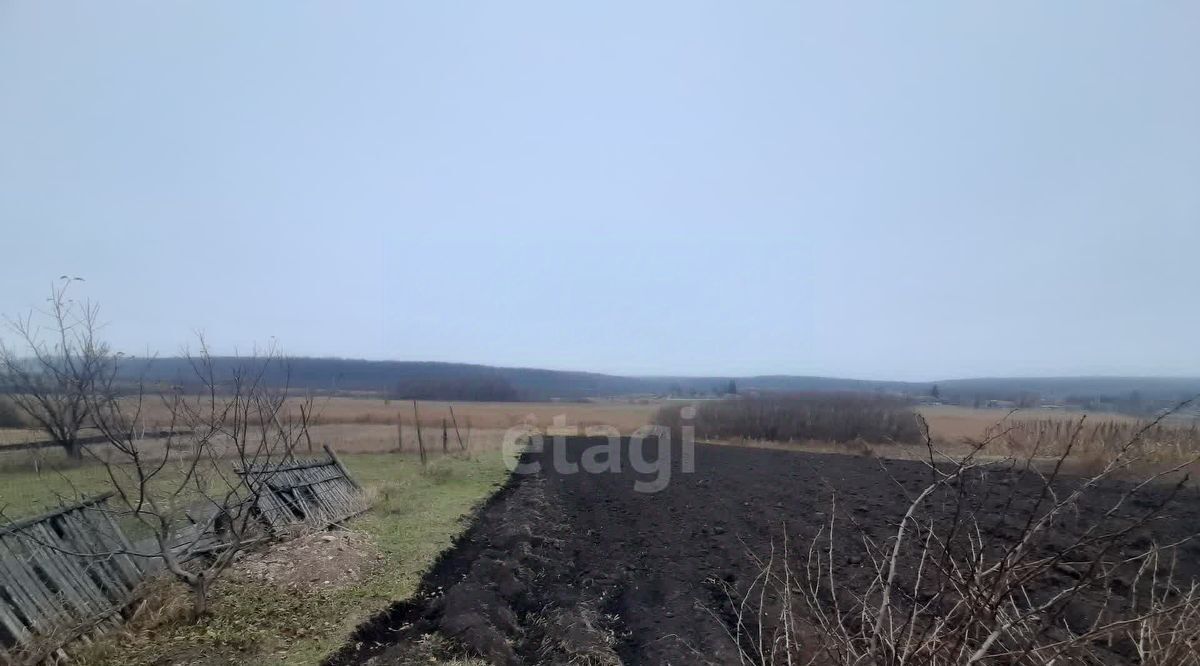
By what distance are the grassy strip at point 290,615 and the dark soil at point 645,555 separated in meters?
0.32

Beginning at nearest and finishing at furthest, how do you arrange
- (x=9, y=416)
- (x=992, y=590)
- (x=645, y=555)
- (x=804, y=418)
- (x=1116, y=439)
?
(x=992, y=590) → (x=645, y=555) → (x=1116, y=439) → (x=9, y=416) → (x=804, y=418)

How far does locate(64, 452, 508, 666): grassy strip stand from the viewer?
5836 mm

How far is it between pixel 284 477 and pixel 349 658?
521 cm

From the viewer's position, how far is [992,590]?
220 cm

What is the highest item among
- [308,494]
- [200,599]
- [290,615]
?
[308,494]

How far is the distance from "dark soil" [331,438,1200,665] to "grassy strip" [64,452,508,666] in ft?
1.05

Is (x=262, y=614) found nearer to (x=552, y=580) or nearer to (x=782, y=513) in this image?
(x=552, y=580)

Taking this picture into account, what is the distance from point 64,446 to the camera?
55.6 feet

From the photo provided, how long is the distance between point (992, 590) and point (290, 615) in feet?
22.6

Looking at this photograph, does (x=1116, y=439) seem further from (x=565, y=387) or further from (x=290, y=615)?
(x=565, y=387)

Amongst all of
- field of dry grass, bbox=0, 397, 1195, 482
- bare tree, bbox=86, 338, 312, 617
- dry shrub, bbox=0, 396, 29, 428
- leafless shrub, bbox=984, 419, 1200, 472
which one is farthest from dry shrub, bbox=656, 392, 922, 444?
dry shrub, bbox=0, 396, 29, 428

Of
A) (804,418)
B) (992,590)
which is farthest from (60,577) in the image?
(804,418)

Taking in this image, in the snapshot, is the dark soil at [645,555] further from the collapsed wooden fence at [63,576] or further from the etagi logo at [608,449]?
the etagi logo at [608,449]

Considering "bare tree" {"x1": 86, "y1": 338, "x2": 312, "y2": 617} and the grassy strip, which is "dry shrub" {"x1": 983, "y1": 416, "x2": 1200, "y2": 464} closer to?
the grassy strip
